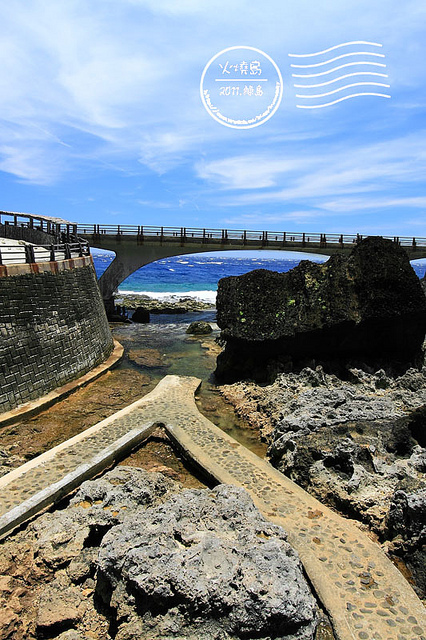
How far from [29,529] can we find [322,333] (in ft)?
32.6

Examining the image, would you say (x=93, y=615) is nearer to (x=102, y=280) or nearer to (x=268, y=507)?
(x=268, y=507)

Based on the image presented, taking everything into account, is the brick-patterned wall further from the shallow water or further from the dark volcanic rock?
the dark volcanic rock

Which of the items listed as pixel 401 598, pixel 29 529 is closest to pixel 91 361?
pixel 29 529

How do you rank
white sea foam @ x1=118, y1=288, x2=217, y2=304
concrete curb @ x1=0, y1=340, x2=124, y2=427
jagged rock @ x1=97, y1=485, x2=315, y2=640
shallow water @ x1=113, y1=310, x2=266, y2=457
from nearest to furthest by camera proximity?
jagged rock @ x1=97, y1=485, x2=315, y2=640 < concrete curb @ x1=0, y1=340, x2=124, y2=427 < shallow water @ x1=113, y1=310, x2=266, y2=457 < white sea foam @ x1=118, y1=288, x2=217, y2=304

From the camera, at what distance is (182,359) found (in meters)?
18.4

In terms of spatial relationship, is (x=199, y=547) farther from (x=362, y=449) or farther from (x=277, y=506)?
(x=362, y=449)

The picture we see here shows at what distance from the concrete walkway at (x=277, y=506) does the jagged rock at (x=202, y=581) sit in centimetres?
70

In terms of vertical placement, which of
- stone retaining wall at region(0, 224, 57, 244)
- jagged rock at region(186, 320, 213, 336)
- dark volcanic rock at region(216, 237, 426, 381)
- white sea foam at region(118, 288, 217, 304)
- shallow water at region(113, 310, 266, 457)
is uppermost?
stone retaining wall at region(0, 224, 57, 244)

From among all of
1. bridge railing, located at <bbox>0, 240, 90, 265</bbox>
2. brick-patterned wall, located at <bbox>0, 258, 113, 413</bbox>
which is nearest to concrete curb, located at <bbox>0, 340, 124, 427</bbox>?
brick-patterned wall, located at <bbox>0, 258, 113, 413</bbox>

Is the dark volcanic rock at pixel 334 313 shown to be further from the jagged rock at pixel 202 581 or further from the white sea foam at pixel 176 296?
the white sea foam at pixel 176 296

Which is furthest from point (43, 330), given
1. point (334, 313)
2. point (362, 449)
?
point (362, 449)

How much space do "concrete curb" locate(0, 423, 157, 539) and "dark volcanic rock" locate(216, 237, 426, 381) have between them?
5727 millimetres

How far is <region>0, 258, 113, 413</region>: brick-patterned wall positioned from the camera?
10867 mm

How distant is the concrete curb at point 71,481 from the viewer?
590 centimetres
